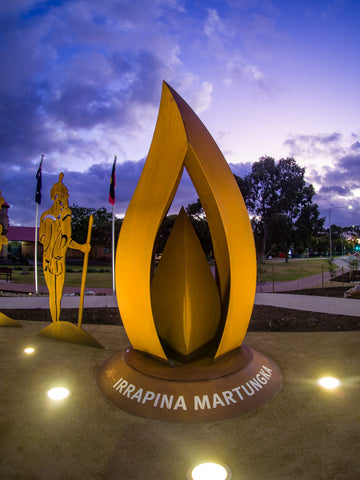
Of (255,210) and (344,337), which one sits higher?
(255,210)

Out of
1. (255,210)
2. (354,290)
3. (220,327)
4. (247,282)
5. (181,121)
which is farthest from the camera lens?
(255,210)

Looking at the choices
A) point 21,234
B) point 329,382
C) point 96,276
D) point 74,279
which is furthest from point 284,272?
point 21,234

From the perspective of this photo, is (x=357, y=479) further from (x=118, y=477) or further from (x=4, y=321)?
(x=4, y=321)

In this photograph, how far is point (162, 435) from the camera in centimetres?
381

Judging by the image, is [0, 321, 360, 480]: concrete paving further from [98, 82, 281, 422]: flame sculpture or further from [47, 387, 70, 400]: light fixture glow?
[98, 82, 281, 422]: flame sculpture

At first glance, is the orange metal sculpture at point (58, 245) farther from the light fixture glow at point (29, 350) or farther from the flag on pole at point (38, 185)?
the flag on pole at point (38, 185)

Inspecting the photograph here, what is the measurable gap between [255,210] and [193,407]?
42.1 meters

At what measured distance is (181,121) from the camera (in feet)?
16.4

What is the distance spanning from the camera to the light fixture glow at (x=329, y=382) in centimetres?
507

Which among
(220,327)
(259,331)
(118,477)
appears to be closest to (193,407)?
(118,477)

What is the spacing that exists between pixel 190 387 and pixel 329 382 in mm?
2429

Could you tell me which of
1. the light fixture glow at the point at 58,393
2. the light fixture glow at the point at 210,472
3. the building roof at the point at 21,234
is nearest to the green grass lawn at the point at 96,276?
the light fixture glow at the point at 58,393

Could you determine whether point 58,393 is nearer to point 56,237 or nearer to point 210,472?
point 210,472

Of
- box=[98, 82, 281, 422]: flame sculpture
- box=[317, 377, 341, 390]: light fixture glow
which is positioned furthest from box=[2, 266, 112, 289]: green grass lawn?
box=[317, 377, 341, 390]: light fixture glow
